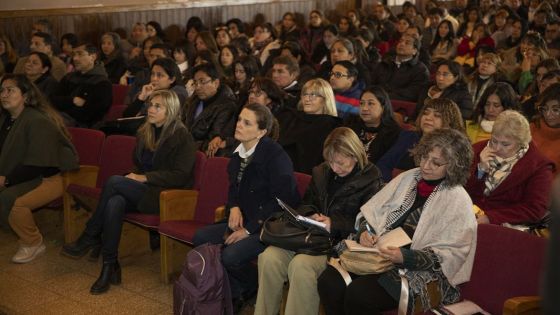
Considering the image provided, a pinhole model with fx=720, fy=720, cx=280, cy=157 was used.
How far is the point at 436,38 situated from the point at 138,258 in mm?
6644

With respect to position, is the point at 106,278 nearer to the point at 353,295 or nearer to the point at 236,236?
the point at 236,236

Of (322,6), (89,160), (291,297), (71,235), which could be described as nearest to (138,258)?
(71,235)

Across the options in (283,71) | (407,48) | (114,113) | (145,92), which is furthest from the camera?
(407,48)

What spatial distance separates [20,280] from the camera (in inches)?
171

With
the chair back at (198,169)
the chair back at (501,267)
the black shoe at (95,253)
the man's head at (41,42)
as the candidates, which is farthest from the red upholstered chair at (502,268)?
the man's head at (41,42)

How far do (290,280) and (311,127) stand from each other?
163 centimetres

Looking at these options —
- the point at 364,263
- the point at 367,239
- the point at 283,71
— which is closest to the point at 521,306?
the point at 364,263

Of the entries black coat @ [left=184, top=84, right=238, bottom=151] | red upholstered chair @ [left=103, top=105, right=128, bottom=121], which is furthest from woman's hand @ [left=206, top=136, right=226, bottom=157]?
red upholstered chair @ [left=103, top=105, right=128, bottom=121]

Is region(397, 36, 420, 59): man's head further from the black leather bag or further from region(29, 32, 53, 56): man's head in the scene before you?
the black leather bag

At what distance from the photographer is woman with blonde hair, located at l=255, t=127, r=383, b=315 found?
3189mm

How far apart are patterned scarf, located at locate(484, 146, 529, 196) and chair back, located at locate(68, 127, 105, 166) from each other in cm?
272

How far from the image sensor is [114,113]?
6.27 meters

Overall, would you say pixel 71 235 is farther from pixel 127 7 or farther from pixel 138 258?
pixel 127 7

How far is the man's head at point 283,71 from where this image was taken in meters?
5.60
